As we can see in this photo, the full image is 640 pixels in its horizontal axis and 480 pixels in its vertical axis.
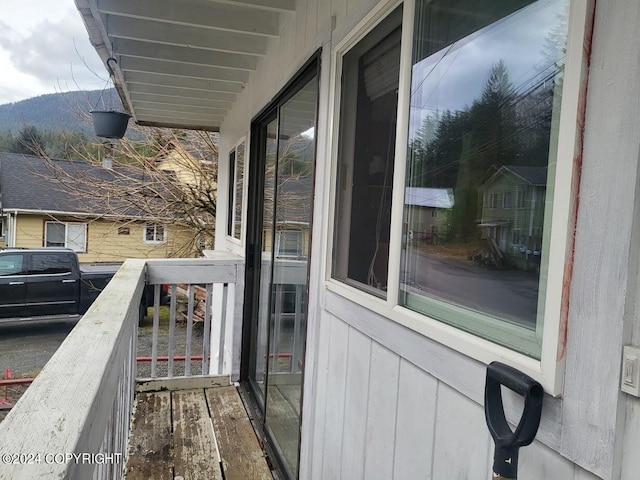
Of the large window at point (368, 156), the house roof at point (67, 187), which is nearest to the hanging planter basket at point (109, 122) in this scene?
the large window at point (368, 156)

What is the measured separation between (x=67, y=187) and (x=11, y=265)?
6.80ft

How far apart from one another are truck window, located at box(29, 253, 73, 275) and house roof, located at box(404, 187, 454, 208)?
1044 centimetres

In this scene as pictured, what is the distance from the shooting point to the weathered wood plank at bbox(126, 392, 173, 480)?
89.0 inches

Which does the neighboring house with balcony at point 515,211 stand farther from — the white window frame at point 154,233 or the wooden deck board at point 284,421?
the white window frame at point 154,233

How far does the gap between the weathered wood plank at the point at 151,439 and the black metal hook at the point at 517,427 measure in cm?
199

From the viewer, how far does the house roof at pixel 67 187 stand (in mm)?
9906

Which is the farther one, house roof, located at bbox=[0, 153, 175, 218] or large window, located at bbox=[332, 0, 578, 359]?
house roof, located at bbox=[0, 153, 175, 218]

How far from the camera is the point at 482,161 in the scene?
0.91m

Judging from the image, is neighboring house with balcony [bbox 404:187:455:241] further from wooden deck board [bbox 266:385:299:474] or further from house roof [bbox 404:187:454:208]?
wooden deck board [bbox 266:385:299:474]

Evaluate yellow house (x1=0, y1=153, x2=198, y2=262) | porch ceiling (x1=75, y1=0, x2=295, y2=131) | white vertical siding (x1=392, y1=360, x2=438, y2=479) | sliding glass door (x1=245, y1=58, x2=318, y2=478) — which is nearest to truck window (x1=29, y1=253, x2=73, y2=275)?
yellow house (x1=0, y1=153, x2=198, y2=262)

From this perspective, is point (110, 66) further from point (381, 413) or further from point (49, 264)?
point (49, 264)

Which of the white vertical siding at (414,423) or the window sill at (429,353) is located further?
the white vertical siding at (414,423)

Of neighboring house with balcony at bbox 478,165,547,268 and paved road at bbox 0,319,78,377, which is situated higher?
neighboring house with balcony at bbox 478,165,547,268

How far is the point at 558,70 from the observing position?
2.39 feet
